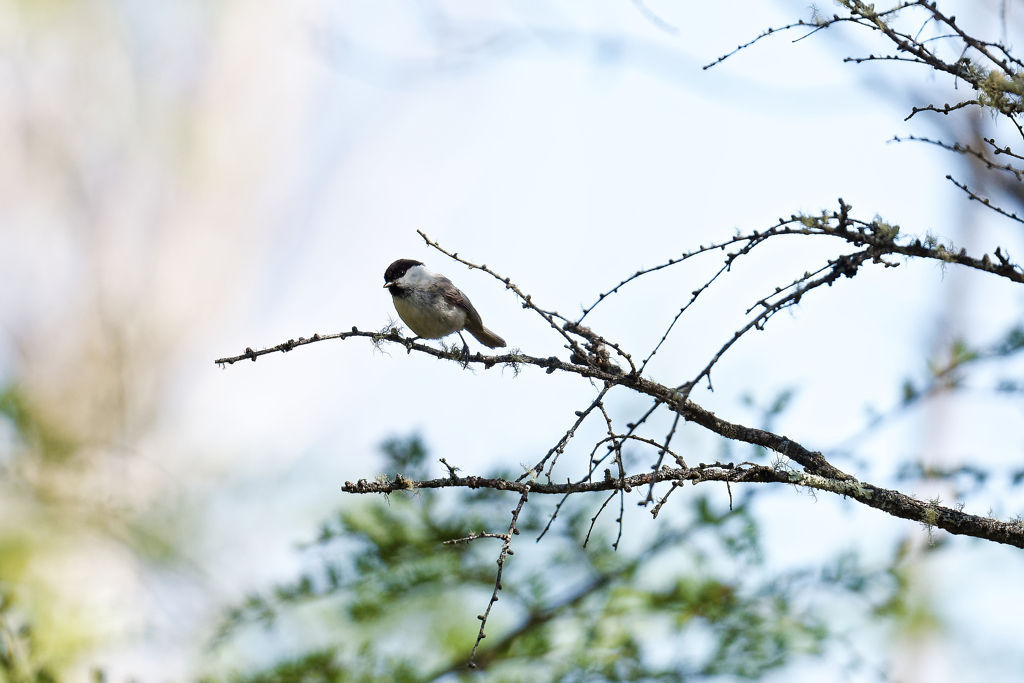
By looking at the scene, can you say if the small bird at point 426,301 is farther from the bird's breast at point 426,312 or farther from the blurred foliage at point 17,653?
the blurred foliage at point 17,653

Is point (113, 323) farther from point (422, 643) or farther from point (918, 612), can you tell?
point (918, 612)

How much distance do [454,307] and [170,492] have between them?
5576mm

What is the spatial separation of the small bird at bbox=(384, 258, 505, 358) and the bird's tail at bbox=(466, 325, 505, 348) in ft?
0.52

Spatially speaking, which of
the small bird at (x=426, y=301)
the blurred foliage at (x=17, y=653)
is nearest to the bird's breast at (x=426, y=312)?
the small bird at (x=426, y=301)

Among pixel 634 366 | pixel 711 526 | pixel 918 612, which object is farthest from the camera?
pixel 918 612

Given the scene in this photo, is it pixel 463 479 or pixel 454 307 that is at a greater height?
pixel 454 307

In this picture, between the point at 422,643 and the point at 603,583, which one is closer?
the point at 603,583

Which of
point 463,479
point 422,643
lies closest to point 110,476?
point 422,643

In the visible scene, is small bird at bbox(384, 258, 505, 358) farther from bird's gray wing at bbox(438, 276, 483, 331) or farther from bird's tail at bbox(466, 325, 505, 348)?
bird's tail at bbox(466, 325, 505, 348)

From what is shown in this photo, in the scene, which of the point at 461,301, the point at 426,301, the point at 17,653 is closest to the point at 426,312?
the point at 426,301

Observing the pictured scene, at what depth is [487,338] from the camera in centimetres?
482

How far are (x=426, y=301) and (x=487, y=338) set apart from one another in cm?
63

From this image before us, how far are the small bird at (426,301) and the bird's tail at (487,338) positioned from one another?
160 mm

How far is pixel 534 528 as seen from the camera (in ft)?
12.1
